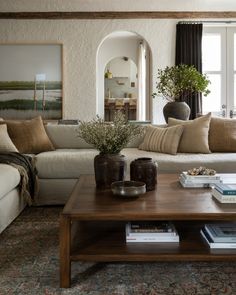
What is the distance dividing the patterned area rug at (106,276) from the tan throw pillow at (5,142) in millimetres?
1443

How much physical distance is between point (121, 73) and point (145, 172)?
10.0m

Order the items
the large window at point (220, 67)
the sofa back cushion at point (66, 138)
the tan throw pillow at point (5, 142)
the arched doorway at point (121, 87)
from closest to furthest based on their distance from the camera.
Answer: the tan throw pillow at point (5, 142) → the sofa back cushion at point (66, 138) → the large window at point (220, 67) → the arched doorway at point (121, 87)

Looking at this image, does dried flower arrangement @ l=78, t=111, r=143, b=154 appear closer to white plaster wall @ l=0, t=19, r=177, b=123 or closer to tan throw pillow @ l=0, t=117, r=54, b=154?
tan throw pillow @ l=0, t=117, r=54, b=154

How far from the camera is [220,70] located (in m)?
6.47

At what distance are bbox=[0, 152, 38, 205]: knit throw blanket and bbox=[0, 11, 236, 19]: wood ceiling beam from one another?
3.27 meters

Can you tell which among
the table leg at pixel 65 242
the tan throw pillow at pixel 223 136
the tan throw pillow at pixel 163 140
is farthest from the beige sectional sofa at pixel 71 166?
the table leg at pixel 65 242

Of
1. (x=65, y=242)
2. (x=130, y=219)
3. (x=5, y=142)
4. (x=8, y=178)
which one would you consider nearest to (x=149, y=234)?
(x=130, y=219)

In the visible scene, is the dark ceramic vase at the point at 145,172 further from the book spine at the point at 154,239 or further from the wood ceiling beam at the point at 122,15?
the wood ceiling beam at the point at 122,15

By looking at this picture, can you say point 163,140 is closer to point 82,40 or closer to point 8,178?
point 8,178

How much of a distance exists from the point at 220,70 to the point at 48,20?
2985 millimetres

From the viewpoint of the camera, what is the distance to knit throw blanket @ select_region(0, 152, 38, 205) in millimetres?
3357

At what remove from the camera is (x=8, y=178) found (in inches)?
117

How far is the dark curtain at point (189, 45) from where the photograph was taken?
6.19 m

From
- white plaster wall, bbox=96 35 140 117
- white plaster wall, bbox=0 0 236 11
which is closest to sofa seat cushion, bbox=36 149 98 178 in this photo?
white plaster wall, bbox=0 0 236 11
